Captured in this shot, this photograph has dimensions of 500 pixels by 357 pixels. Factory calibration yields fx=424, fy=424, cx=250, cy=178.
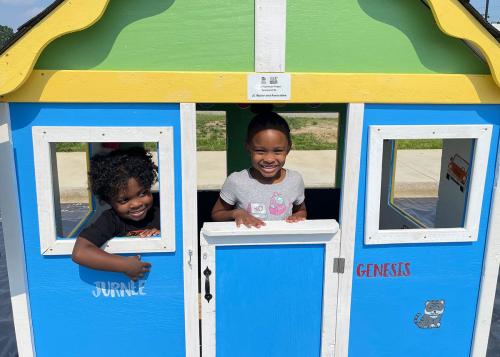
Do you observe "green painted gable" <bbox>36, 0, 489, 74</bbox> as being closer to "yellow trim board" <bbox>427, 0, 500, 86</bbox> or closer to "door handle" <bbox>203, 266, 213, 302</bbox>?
"yellow trim board" <bbox>427, 0, 500, 86</bbox>

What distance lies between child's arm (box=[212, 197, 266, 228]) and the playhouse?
0.08 m

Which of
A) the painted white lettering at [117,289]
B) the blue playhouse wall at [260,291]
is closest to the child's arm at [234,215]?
the blue playhouse wall at [260,291]

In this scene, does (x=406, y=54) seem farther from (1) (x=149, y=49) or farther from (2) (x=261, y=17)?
(1) (x=149, y=49)

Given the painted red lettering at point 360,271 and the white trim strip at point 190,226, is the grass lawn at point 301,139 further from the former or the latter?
the painted red lettering at point 360,271

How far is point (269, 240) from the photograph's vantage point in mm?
2342

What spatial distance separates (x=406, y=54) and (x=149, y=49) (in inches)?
52.7

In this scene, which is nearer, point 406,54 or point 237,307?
point 406,54

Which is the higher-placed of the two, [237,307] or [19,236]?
[19,236]

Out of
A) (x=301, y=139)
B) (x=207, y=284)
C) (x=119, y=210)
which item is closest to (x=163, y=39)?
(x=119, y=210)

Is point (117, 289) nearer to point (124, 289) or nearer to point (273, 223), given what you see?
point (124, 289)

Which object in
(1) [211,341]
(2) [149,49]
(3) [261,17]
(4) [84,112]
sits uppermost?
(3) [261,17]

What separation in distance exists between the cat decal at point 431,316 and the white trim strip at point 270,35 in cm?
170

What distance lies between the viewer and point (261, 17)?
2.12 m

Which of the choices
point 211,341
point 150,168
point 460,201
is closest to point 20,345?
point 211,341
